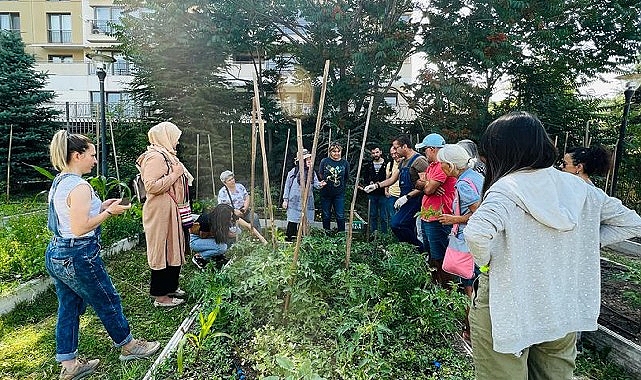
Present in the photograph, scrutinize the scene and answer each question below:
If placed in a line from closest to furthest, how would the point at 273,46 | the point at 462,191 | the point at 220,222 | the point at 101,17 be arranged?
the point at 462,191
the point at 220,222
the point at 273,46
the point at 101,17

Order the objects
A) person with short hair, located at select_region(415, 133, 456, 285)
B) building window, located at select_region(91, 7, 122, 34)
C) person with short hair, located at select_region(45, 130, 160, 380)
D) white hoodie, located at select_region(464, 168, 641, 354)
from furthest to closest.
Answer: building window, located at select_region(91, 7, 122, 34) → person with short hair, located at select_region(415, 133, 456, 285) → person with short hair, located at select_region(45, 130, 160, 380) → white hoodie, located at select_region(464, 168, 641, 354)

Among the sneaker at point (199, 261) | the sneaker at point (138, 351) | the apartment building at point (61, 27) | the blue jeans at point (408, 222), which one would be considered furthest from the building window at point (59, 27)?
the sneaker at point (138, 351)

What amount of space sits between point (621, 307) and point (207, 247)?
12.7ft

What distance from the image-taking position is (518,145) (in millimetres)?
1485

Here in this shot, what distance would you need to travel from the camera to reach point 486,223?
1398 millimetres

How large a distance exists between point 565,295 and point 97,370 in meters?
2.68

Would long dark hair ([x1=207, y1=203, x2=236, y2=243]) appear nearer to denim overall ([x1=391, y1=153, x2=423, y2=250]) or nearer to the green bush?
the green bush

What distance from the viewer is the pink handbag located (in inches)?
113

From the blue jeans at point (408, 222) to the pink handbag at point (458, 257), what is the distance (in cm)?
151

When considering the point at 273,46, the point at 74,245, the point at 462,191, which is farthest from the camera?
the point at 273,46

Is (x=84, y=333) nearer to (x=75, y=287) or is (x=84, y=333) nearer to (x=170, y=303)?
(x=170, y=303)

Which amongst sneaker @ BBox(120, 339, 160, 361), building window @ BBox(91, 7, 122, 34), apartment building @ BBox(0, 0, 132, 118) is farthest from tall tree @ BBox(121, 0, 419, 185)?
building window @ BBox(91, 7, 122, 34)

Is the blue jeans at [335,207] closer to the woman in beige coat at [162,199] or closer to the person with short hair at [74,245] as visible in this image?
the woman in beige coat at [162,199]

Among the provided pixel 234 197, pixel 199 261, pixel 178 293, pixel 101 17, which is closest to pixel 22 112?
pixel 234 197
